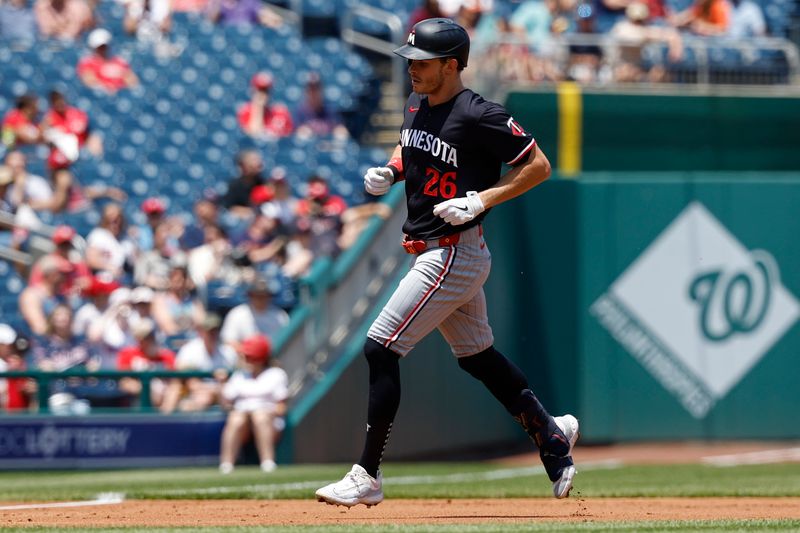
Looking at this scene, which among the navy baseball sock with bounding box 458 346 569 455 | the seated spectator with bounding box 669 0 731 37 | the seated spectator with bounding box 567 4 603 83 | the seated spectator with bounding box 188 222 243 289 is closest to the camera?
the navy baseball sock with bounding box 458 346 569 455

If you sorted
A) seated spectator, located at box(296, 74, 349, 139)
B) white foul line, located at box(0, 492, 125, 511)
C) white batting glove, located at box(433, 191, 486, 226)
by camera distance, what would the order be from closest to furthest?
white batting glove, located at box(433, 191, 486, 226)
white foul line, located at box(0, 492, 125, 511)
seated spectator, located at box(296, 74, 349, 139)

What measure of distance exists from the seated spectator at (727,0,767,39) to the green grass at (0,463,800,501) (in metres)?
5.72

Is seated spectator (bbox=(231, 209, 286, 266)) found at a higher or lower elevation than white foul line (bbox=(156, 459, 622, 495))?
higher

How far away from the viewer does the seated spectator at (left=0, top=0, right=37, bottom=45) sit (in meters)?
15.1

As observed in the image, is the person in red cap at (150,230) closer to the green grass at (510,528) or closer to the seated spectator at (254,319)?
the seated spectator at (254,319)

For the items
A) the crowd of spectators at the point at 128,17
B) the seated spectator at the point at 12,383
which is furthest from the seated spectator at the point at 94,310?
the crowd of spectators at the point at 128,17

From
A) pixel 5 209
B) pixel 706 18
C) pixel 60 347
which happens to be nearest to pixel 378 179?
pixel 60 347

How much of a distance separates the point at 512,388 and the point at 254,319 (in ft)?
17.5

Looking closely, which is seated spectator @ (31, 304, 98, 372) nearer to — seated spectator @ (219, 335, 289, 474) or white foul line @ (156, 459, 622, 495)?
seated spectator @ (219, 335, 289, 474)

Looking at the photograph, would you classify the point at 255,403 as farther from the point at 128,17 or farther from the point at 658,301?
the point at 128,17

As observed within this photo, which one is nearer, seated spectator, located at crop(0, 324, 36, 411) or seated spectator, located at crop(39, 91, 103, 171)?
seated spectator, located at crop(0, 324, 36, 411)

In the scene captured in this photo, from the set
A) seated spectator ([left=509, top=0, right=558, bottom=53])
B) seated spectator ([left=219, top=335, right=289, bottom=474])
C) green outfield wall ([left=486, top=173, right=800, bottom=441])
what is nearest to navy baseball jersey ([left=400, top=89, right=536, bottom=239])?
seated spectator ([left=219, top=335, right=289, bottom=474])

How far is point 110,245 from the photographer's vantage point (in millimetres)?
11977

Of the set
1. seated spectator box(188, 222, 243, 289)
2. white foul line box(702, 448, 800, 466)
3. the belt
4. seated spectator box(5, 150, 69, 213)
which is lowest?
white foul line box(702, 448, 800, 466)
